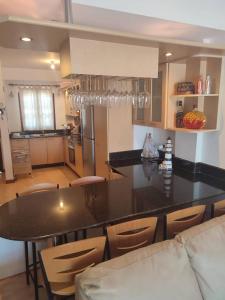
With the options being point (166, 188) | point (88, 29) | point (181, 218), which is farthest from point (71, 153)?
point (88, 29)

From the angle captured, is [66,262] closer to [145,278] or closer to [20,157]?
[145,278]

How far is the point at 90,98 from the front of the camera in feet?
6.68

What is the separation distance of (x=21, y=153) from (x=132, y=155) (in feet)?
9.96

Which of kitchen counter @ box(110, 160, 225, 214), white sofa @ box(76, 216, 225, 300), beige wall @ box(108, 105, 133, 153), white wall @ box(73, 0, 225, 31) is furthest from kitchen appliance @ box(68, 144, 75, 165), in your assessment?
white sofa @ box(76, 216, 225, 300)

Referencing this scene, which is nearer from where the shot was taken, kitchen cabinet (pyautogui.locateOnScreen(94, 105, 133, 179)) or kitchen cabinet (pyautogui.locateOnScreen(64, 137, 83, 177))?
kitchen cabinet (pyautogui.locateOnScreen(94, 105, 133, 179))

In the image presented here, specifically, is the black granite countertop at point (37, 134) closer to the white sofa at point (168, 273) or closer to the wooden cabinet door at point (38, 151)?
the wooden cabinet door at point (38, 151)

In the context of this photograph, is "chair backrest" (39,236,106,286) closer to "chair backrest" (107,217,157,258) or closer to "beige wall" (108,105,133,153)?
"chair backrest" (107,217,157,258)

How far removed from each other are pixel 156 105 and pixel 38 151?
12.4 feet

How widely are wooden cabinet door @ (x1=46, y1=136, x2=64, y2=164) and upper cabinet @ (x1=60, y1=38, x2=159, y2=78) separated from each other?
4223 millimetres

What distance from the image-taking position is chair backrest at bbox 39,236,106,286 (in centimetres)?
131

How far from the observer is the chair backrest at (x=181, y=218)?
1.73 meters

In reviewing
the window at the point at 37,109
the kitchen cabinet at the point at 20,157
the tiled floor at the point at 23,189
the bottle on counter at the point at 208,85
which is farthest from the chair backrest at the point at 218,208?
the window at the point at 37,109

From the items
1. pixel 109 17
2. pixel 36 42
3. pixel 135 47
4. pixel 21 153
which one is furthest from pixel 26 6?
pixel 21 153

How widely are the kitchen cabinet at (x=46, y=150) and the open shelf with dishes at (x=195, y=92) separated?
3.80 meters
